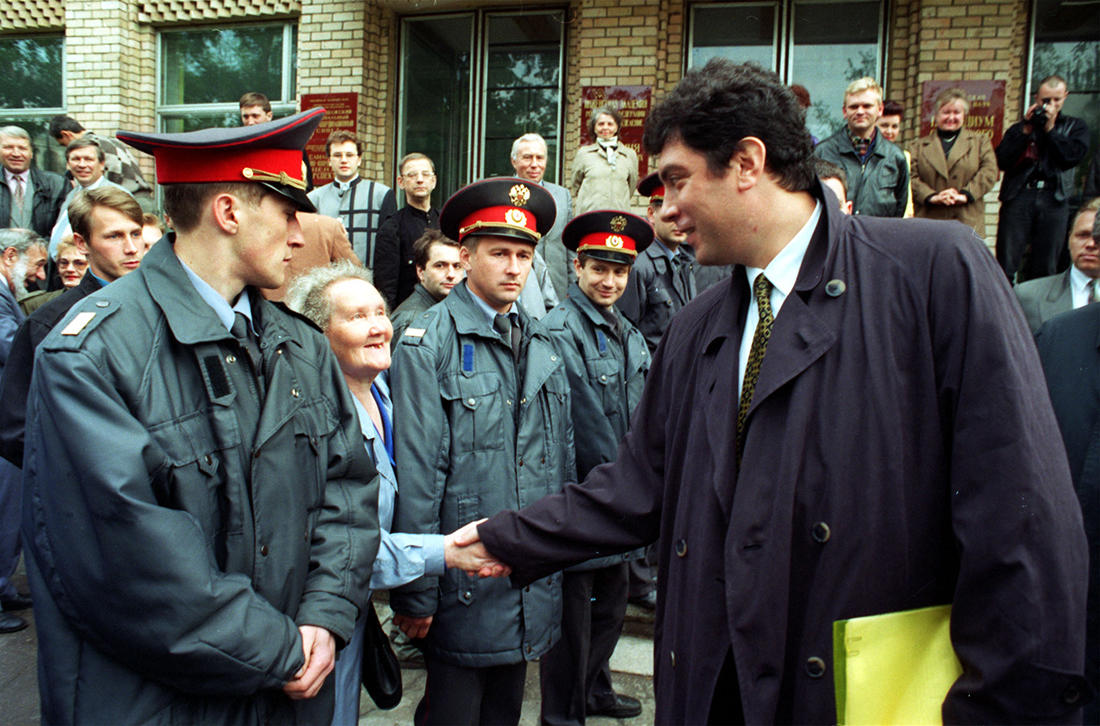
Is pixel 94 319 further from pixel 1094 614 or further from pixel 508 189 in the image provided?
pixel 1094 614

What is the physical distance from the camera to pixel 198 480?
1.69 metres

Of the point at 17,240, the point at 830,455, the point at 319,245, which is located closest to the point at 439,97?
the point at 319,245

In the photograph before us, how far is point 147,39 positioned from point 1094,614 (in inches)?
403

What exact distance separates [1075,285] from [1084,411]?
6.11 ft

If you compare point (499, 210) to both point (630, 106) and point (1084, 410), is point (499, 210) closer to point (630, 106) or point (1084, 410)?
point (1084, 410)

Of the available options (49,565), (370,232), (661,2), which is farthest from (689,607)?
(661,2)

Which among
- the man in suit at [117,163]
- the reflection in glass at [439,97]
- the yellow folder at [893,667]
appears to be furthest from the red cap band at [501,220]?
the reflection in glass at [439,97]

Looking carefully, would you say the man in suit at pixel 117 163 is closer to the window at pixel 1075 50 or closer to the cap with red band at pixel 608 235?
the cap with red band at pixel 608 235

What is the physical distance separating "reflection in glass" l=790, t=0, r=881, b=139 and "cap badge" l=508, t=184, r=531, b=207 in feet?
18.2

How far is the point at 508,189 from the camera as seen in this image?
3.14 m

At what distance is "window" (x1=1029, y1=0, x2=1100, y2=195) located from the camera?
24.1 feet

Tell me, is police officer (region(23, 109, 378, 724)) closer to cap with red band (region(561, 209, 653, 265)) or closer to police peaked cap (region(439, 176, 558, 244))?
police peaked cap (region(439, 176, 558, 244))

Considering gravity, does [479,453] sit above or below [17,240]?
below

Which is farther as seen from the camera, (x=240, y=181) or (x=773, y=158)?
(x=240, y=181)
